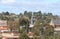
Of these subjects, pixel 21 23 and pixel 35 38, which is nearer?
pixel 35 38

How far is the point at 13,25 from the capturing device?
39688 millimetres

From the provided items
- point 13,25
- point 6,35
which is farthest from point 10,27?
point 6,35

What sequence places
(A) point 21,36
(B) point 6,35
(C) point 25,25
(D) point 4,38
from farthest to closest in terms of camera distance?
(C) point 25,25
(B) point 6,35
(D) point 4,38
(A) point 21,36

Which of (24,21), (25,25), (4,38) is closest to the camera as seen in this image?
(4,38)

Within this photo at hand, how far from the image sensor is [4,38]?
85.9ft

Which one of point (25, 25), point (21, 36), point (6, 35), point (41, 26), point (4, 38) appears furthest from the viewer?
point (25, 25)

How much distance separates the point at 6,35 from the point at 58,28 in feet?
39.5

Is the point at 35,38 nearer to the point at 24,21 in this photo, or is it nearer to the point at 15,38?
the point at 15,38

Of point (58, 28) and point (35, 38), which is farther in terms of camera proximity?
point (58, 28)

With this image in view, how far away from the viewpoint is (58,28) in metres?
38.7

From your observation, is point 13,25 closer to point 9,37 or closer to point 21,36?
point 9,37

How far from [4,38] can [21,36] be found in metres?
5.38

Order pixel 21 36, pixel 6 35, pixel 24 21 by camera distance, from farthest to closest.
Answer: pixel 24 21 → pixel 6 35 → pixel 21 36

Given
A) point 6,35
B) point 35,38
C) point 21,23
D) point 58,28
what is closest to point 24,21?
point 21,23
